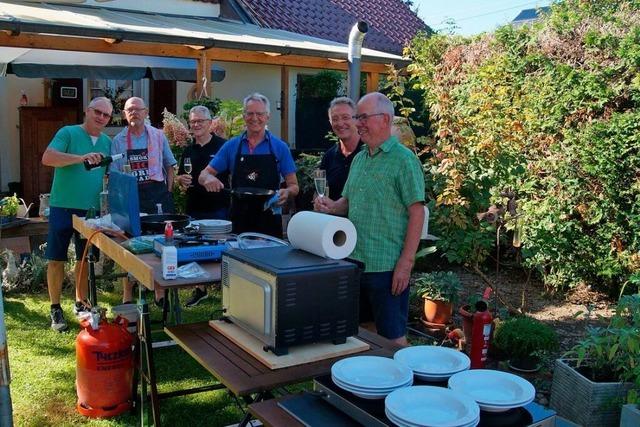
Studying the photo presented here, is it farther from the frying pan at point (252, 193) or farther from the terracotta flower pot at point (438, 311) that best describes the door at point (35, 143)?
the terracotta flower pot at point (438, 311)

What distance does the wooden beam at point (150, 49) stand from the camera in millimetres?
7227

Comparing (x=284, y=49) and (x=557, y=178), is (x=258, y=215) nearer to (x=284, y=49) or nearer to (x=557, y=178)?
(x=557, y=178)

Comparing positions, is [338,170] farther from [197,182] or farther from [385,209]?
[197,182]

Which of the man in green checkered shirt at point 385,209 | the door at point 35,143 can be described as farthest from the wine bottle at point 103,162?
the door at point 35,143

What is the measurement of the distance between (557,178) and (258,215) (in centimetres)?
306

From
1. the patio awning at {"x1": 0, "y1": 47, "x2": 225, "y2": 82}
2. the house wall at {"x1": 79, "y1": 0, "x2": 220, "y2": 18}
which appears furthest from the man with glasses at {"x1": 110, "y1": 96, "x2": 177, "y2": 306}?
the house wall at {"x1": 79, "y1": 0, "x2": 220, "y2": 18}

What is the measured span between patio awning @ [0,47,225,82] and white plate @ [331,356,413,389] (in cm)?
728

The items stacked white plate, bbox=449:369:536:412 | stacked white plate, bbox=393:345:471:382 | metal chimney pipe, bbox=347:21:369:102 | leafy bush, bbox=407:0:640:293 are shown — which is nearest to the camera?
stacked white plate, bbox=449:369:536:412

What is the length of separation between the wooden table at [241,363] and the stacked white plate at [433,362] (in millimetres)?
253

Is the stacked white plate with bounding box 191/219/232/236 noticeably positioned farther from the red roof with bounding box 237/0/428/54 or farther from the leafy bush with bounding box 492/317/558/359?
the red roof with bounding box 237/0/428/54

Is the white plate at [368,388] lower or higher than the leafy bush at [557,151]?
lower

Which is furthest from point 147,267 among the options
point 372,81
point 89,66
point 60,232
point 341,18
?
point 341,18

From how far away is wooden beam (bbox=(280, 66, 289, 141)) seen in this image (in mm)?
11688

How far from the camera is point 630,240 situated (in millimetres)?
5492
